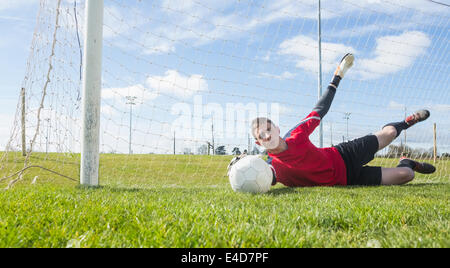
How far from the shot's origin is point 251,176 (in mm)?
3510

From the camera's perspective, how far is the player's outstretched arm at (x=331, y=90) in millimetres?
4492

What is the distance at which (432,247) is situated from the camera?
1345 mm

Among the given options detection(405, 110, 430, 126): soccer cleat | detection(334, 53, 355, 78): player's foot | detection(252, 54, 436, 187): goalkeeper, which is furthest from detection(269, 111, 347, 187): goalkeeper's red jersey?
detection(405, 110, 430, 126): soccer cleat

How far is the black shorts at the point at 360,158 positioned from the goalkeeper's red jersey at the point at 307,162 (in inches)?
4.4

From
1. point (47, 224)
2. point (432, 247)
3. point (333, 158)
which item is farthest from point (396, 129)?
point (47, 224)

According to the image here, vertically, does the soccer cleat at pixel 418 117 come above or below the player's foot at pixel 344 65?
below

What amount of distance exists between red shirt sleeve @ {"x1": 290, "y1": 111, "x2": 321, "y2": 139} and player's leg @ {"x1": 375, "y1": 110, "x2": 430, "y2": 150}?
1.20m

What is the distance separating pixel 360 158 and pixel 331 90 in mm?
1134

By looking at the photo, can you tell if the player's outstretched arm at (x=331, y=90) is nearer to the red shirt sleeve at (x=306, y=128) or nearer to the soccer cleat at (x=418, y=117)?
the red shirt sleeve at (x=306, y=128)

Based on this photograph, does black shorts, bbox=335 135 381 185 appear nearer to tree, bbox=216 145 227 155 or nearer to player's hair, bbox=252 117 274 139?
player's hair, bbox=252 117 274 139

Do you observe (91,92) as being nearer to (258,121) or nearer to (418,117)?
(258,121)

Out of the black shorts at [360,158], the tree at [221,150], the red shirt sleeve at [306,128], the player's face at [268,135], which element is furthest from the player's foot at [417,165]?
the tree at [221,150]

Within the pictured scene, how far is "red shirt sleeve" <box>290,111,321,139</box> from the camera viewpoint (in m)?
4.00

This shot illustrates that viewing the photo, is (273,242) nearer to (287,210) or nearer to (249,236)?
(249,236)
